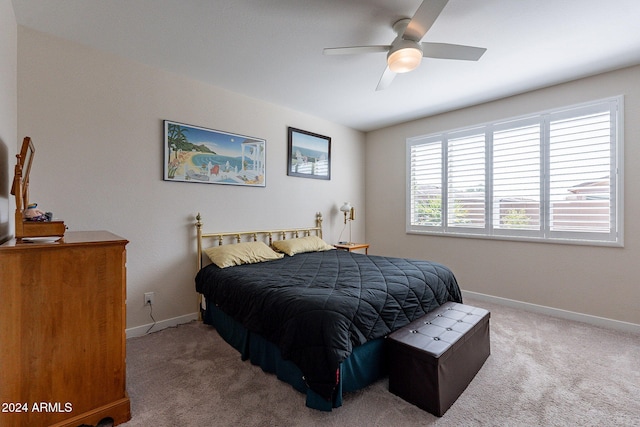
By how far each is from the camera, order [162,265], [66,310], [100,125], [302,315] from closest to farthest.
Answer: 1. [66,310]
2. [302,315]
3. [100,125]
4. [162,265]

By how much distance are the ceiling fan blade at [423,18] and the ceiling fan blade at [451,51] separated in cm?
13

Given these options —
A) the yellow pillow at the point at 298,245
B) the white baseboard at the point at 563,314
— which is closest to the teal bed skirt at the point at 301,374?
the yellow pillow at the point at 298,245

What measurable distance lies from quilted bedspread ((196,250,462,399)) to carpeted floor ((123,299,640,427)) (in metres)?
0.34

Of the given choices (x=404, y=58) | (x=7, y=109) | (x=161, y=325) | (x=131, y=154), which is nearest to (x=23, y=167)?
(x=7, y=109)

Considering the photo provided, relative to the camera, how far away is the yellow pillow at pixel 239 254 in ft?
9.36

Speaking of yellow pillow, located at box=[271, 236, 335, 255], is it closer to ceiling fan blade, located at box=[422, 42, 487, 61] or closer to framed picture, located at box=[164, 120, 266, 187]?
framed picture, located at box=[164, 120, 266, 187]

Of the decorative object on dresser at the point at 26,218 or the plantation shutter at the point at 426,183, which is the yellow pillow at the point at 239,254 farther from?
the plantation shutter at the point at 426,183

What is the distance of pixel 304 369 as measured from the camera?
1.63 m

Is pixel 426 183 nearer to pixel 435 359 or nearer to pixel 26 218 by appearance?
pixel 435 359

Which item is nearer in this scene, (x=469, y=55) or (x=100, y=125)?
(x=469, y=55)

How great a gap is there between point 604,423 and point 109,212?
12.7ft

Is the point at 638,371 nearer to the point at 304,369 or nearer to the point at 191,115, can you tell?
the point at 304,369

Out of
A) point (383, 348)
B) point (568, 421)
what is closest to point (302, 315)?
point (383, 348)

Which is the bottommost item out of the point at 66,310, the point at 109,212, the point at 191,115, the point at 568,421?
the point at 568,421
